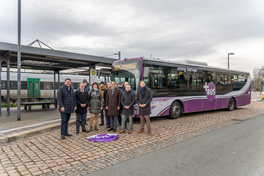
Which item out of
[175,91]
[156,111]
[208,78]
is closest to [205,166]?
[156,111]

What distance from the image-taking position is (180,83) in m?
10.5

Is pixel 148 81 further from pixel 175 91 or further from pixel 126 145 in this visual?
pixel 126 145

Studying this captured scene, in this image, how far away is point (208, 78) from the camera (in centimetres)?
1228

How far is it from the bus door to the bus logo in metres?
17.4

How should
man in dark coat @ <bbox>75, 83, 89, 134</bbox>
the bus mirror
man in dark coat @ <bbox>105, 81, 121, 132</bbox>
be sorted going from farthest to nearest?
1. the bus mirror
2. man in dark coat @ <bbox>105, 81, 121, 132</bbox>
3. man in dark coat @ <bbox>75, 83, 89, 134</bbox>

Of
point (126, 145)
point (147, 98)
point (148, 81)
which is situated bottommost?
point (126, 145)

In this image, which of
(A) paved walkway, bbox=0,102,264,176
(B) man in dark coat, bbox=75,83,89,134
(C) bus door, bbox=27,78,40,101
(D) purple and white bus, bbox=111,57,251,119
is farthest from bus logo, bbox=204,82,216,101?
(C) bus door, bbox=27,78,40,101

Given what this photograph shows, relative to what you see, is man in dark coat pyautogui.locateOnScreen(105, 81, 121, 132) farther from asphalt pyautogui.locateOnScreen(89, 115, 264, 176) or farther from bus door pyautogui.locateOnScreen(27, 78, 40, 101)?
bus door pyautogui.locateOnScreen(27, 78, 40, 101)

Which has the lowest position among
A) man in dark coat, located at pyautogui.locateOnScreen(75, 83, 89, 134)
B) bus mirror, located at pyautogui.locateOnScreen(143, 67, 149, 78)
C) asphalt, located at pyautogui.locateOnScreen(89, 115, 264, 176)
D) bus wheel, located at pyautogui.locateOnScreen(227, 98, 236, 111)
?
asphalt, located at pyautogui.locateOnScreen(89, 115, 264, 176)

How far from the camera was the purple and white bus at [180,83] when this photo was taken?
915 cm

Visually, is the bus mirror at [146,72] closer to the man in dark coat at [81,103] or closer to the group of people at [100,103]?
the group of people at [100,103]

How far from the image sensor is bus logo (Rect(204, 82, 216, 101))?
39.9ft

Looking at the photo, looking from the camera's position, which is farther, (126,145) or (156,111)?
(156,111)

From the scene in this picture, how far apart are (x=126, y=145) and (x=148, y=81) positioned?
3845 millimetres
